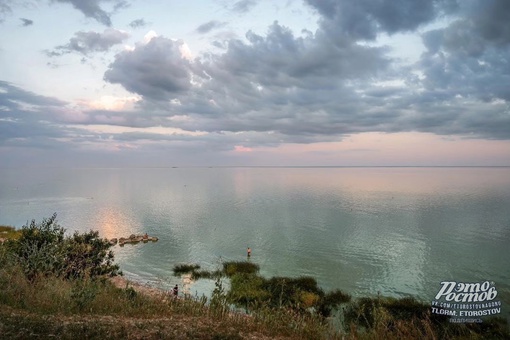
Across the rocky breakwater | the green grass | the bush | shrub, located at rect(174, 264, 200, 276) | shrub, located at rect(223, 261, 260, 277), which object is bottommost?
the rocky breakwater

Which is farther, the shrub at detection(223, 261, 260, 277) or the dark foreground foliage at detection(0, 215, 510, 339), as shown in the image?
the shrub at detection(223, 261, 260, 277)

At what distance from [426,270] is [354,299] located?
17.5 meters

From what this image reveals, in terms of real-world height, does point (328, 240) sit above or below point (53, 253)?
below

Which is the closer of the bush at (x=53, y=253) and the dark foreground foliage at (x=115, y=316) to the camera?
the dark foreground foliage at (x=115, y=316)

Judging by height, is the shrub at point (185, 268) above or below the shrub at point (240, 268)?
below

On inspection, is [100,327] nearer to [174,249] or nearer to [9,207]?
[174,249]

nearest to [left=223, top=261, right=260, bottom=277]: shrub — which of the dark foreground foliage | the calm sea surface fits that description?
the calm sea surface

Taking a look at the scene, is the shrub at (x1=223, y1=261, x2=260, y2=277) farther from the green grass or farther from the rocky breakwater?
the green grass

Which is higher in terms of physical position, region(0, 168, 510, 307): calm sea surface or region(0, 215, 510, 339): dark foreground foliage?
region(0, 215, 510, 339): dark foreground foliage
